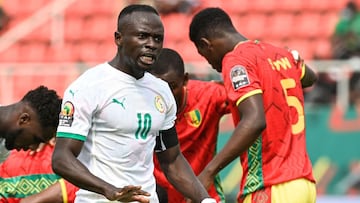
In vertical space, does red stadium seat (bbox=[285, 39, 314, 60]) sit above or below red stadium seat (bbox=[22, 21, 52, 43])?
below

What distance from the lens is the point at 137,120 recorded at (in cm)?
589

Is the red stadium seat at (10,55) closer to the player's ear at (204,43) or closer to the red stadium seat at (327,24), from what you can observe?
the red stadium seat at (327,24)

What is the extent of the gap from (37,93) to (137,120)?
1193mm

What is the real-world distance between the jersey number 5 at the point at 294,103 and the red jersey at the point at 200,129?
73 centimetres

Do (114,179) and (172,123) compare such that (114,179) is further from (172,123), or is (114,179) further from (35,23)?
(35,23)

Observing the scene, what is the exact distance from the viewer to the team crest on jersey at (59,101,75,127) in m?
5.69

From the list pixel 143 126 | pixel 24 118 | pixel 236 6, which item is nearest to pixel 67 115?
pixel 143 126

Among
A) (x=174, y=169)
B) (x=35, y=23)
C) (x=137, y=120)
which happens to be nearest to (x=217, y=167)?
(x=174, y=169)

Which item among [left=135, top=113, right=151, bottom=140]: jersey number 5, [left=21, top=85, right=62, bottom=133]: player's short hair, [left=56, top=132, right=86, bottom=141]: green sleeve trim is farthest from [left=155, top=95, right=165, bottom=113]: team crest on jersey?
[left=21, top=85, right=62, bottom=133]: player's short hair

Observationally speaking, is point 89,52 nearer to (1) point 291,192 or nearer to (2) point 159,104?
(1) point 291,192

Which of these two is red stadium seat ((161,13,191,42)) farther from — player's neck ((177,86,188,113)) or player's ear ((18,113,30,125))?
player's ear ((18,113,30,125))

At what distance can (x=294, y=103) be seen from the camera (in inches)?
278

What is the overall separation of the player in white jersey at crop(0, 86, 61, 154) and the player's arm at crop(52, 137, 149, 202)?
3.40 ft

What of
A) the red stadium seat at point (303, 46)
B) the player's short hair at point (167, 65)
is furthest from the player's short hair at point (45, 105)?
the red stadium seat at point (303, 46)
